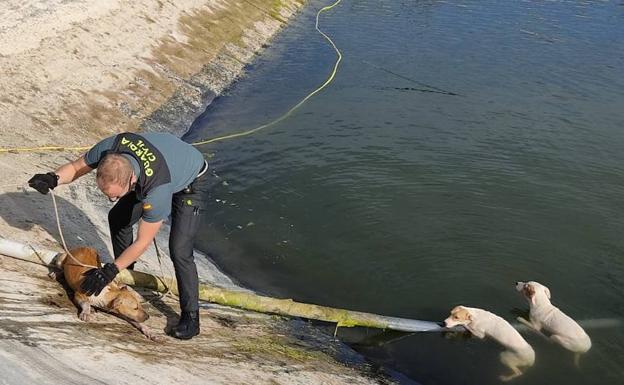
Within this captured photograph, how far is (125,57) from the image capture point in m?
21.5

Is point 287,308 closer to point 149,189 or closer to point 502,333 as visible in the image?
point 502,333

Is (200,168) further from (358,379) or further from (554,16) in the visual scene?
(554,16)

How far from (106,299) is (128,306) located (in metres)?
0.27

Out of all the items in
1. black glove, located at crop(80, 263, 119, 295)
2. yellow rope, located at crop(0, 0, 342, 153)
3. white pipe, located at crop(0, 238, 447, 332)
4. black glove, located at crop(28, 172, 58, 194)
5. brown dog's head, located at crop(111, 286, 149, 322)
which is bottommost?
yellow rope, located at crop(0, 0, 342, 153)

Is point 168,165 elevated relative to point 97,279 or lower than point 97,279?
elevated

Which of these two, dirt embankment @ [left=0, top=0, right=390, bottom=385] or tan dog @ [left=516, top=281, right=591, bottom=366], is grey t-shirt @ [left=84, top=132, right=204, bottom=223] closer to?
dirt embankment @ [left=0, top=0, right=390, bottom=385]

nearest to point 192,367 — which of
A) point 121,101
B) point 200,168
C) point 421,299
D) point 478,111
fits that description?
point 200,168

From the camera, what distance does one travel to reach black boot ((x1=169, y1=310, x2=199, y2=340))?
307 inches

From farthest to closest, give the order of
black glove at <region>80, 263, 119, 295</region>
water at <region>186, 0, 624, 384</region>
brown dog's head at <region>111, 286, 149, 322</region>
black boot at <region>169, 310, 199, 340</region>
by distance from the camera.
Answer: water at <region>186, 0, 624, 384</region>, black boot at <region>169, 310, 199, 340</region>, brown dog's head at <region>111, 286, 149, 322</region>, black glove at <region>80, 263, 119, 295</region>

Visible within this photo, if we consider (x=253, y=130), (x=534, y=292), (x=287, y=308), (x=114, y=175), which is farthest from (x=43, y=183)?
(x=253, y=130)

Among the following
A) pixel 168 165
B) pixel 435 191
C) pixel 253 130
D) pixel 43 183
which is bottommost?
pixel 253 130

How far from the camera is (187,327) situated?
7.84 m

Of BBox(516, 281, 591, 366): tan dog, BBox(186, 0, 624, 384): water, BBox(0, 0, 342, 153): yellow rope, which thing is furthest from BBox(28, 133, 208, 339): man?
BBox(0, 0, 342, 153): yellow rope

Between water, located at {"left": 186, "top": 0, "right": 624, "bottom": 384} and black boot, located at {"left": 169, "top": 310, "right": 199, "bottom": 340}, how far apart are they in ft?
9.82
